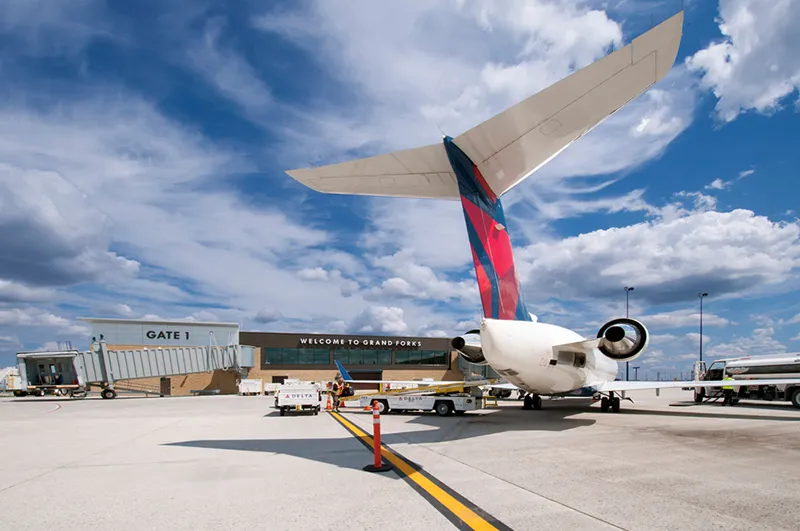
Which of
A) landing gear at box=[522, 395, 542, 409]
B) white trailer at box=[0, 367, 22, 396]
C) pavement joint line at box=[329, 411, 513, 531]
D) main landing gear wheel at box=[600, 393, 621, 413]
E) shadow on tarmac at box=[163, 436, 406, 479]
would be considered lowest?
white trailer at box=[0, 367, 22, 396]

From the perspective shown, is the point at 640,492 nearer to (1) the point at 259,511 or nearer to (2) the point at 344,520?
(2) the point at 344,520

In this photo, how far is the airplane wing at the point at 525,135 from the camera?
809cm

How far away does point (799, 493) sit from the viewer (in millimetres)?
6238

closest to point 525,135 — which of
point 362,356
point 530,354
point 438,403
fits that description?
point 530,354

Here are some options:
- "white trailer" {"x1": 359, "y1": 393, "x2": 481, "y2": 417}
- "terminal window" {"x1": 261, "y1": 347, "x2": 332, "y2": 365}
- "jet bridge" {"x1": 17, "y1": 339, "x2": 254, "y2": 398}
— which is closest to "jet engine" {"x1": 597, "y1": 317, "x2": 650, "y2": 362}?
"white trailer" {"x1": 359, "y1": 393, "x2": 481, "y2": 417}

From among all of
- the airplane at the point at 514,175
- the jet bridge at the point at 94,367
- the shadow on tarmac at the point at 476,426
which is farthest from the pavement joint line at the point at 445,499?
the jet bridge at the point at 94,367

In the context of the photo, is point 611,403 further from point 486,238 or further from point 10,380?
point 10,380

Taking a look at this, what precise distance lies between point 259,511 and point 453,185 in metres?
8.95

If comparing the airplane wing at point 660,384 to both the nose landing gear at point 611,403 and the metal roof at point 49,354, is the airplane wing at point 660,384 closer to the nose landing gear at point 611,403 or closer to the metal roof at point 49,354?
the nose landing gear at point 611,403

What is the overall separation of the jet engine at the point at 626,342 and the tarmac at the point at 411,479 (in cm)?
203

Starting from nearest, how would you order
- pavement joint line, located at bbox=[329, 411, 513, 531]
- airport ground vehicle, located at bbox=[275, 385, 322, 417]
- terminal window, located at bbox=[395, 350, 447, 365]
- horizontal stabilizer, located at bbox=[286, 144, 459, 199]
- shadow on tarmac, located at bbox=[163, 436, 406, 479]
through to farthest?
pavement joint line, located at bbox=[329, 411, 513, 531]
shadow on tarmac, located at bbox=[163, 436, 406, 479]
horizontal stabilizer, located at bbox=[286, 144, 459, 199]
airport ground vehicle, located at bbox=[275, 385, 322, 417]
terminal window, located at bbox=[395, 350, 447, 365]

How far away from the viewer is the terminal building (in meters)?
42.8

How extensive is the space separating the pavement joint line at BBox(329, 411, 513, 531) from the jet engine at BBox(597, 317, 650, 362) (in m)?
6.97

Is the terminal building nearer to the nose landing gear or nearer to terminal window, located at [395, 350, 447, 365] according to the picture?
terminal window, located at [395, 350, 447, 365]
